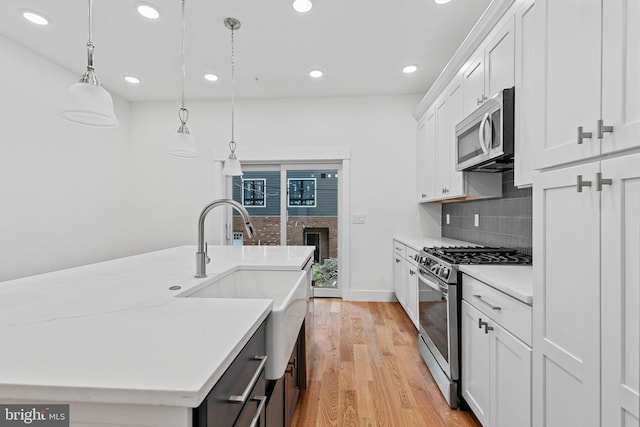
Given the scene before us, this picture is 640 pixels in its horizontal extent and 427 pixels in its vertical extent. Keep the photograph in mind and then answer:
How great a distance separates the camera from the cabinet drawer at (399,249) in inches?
137

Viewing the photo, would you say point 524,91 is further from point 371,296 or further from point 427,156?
point 371,296

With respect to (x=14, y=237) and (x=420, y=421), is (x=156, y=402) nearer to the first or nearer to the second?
(x=420, y=421)

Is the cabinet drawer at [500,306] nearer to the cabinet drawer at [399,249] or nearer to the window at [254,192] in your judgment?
the cabinet drawer at [399,249]

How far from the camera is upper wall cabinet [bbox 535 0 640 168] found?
0.85m

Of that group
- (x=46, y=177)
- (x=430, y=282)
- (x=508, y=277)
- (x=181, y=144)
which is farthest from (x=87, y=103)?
(x=46, y=177)

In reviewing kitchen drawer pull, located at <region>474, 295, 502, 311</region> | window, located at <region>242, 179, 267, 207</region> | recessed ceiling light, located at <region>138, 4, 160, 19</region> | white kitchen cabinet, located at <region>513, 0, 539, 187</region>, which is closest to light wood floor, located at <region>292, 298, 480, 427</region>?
kitchen drawer pull, located at <region>474, 295, 502, 311</region>

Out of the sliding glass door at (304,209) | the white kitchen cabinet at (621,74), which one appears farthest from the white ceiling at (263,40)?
the white kitchen cabinet at (621,74)

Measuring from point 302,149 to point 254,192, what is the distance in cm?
93

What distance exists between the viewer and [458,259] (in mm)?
2016

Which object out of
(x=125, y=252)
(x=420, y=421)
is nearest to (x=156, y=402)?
(x=420, y=421)

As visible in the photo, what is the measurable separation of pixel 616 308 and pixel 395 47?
9.35 ft

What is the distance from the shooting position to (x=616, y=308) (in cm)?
86

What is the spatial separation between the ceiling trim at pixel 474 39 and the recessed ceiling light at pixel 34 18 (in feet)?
11.2

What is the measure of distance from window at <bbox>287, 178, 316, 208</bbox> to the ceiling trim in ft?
6.24
